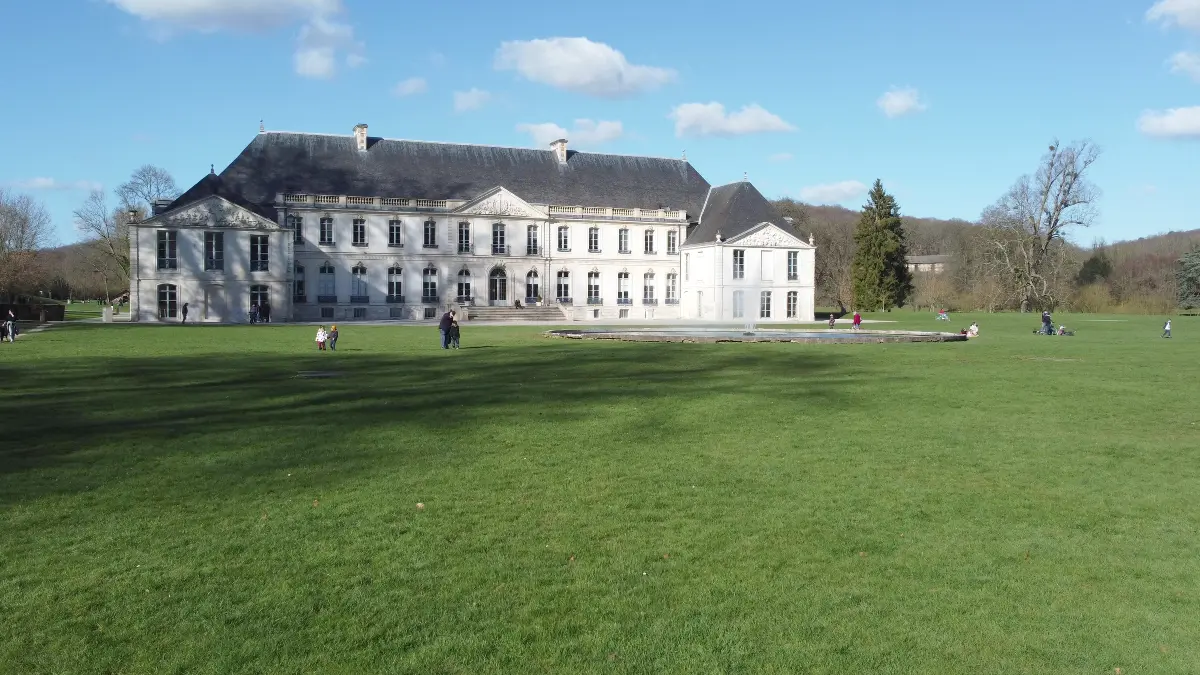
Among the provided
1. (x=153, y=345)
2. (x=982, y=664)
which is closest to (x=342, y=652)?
(x=982, y=664)

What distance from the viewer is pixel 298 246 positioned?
5216 centimetres

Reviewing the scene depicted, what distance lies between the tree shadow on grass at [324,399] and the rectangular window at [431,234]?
103ft

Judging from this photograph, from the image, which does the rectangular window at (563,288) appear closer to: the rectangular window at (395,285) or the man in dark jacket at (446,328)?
the rectangular window at (395,285)

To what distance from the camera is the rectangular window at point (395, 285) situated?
5422 centimetres

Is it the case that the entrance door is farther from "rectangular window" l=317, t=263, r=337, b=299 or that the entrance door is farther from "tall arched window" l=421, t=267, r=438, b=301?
"rectangular window" l=317, t=263, r=337, b=299

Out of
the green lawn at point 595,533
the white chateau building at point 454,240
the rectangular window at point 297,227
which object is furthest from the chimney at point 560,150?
the green lawn at point 595,533

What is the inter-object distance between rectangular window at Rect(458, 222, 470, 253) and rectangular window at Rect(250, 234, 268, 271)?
11145 millimetres

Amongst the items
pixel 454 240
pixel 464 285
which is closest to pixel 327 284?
pixel 454 240

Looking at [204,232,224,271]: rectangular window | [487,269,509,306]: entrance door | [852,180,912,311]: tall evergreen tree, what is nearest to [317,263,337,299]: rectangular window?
[204,232,224,271]: rectangular window

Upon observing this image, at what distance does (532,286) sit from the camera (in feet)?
188

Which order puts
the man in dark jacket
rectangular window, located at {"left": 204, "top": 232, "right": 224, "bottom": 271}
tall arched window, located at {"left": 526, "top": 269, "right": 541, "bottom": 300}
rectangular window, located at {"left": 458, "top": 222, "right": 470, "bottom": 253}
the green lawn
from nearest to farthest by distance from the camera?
the green lawn < the man in dark jacket < rectangular window, located at {"left": 204, "top": 232, "right": 224, "bottom": 271} < rectangular window, located at {"left": 458, "top": 222, "right": 470, "bottom": 253} < tall arched window, located at {"left": 526, "top": 269, "right": 541, "bottom": 300}

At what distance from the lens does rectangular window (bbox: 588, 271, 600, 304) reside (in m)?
58.1

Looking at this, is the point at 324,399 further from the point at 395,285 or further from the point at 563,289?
the point at 563,289

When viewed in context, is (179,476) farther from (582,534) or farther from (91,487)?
(582,534)
